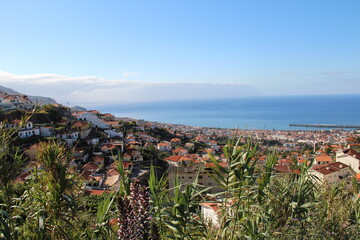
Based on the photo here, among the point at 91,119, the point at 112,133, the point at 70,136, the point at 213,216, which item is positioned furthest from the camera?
the point at 91,119

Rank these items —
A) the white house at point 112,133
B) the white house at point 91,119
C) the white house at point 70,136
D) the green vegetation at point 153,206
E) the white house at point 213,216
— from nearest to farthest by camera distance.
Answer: the green vegetation at point 153,206 < the white house at point 213,216 < the white house at point 70,136 < the white house at point 112,133 < the white house at point 91,119

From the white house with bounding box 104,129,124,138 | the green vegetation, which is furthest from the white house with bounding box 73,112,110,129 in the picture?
the green vegetation

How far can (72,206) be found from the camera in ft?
6.20

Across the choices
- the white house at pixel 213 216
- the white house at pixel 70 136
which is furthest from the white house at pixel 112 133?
the white house at pixel 213 216

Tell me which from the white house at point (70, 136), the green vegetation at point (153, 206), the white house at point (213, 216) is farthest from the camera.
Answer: the white house at point (70, 136)

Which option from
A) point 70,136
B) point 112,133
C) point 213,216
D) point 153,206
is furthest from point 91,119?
point 153,206

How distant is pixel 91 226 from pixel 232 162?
58.2 inches

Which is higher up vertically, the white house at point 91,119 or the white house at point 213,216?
the white house at point 213,216

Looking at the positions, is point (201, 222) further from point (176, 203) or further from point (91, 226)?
point (91, 226)

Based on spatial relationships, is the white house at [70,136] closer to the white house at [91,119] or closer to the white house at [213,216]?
the white house at [91,119]

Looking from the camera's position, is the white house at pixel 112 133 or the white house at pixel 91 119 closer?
the white house at pixel 112 133

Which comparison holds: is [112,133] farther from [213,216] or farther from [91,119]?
[213,216]

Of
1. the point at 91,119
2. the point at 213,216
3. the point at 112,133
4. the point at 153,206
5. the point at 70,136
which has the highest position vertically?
the point at 153,206

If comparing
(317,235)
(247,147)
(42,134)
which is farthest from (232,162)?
(42,134)
